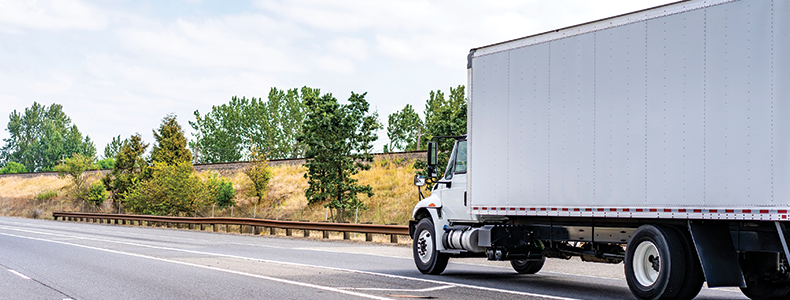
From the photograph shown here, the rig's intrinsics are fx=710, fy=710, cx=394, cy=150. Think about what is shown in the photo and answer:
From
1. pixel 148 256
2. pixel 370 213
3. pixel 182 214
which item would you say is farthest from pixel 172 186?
pixel 148 256

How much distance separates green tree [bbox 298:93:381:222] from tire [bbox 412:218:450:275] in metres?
18.8

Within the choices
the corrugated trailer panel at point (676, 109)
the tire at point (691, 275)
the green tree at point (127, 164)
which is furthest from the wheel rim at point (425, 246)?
the green tree at point (127, 164)

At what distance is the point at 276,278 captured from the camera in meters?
11.1

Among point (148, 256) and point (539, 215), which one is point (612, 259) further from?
point (148, 256)

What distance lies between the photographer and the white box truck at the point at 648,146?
7426mm

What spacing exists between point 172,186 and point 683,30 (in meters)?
37.0

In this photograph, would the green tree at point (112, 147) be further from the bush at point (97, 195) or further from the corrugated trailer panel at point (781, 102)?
the corrugated trailer panel at point (781, 102)

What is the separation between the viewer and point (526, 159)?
10.3 m

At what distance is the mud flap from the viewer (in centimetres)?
775

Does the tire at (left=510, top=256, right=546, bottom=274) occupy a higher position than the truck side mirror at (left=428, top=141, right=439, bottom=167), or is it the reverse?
the truck side mirror at (left=428, top=141, right=439, bottom=167)

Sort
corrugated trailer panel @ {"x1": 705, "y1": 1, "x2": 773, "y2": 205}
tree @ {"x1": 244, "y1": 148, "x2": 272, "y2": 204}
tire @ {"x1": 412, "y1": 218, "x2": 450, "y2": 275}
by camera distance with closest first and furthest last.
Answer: corrugated trailer panel @ {"x1": 705, "y1": 1, "x2": 773, "y2": 205} → tire @ {"x1": 412, "y1": 218, "x2": 450, "y2": 275} → tree @ {"x1": 244, "y1": 148, "x2": 272, "y2": 204}

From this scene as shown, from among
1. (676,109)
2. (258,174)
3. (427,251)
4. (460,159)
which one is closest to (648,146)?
(676,109)

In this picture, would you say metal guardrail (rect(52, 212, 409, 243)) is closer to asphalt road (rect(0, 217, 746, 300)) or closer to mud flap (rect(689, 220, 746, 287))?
asphalt road (rect(0, 217, 746, 300))

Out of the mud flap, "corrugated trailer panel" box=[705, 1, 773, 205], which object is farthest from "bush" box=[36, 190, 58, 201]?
"corrugated trailer panel" box=[705, 1, 773, 205]
